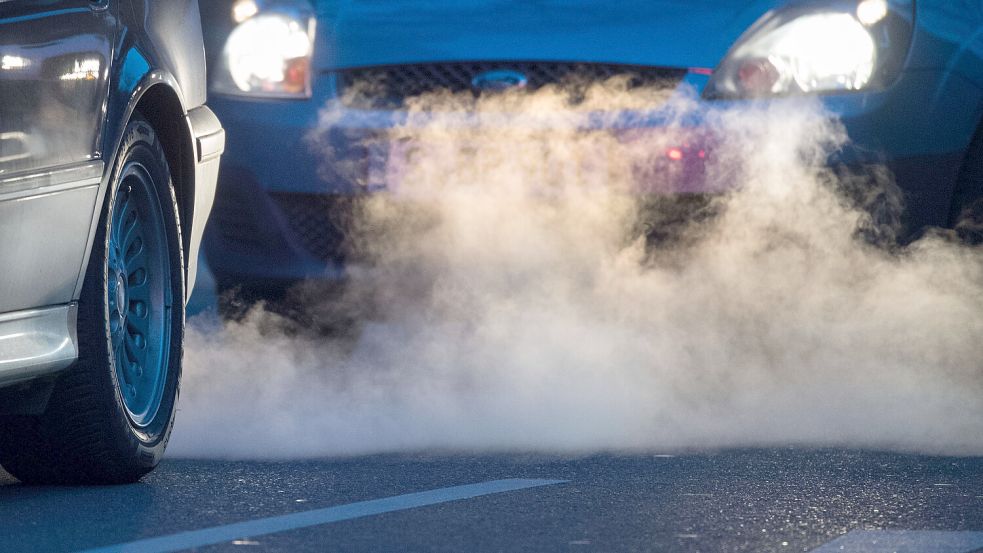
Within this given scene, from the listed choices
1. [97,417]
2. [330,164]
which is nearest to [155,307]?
[97,417]

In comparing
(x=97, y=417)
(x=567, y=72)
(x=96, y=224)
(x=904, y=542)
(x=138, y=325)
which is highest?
(x=567, y=72)

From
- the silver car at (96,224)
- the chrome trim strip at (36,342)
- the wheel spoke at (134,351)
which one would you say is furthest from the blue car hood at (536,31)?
the chrome trim strip at (36,342)

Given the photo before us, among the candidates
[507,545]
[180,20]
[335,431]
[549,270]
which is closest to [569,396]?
[549,270]

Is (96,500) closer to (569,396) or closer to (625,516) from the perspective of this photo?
(625,516)

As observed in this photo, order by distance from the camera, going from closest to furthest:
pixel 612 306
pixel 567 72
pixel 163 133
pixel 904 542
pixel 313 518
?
pixel 904 542, pixel 313 518, pixel 163 133, pixel 567 72, pixel 612 306

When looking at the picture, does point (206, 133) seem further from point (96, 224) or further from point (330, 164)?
point (96, 224)

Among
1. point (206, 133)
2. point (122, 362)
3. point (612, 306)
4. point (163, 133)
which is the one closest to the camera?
point (122, 362)

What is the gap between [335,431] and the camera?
18.3ft

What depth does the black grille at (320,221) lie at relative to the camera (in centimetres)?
584

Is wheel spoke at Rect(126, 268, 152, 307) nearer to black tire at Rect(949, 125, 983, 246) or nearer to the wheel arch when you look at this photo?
the wheel arch

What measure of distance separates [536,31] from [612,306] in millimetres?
843

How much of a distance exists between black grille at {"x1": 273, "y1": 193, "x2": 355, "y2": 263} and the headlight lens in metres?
0.30

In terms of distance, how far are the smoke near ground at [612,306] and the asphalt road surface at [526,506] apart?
0.47 meters

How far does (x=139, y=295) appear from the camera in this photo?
4.85 meters
